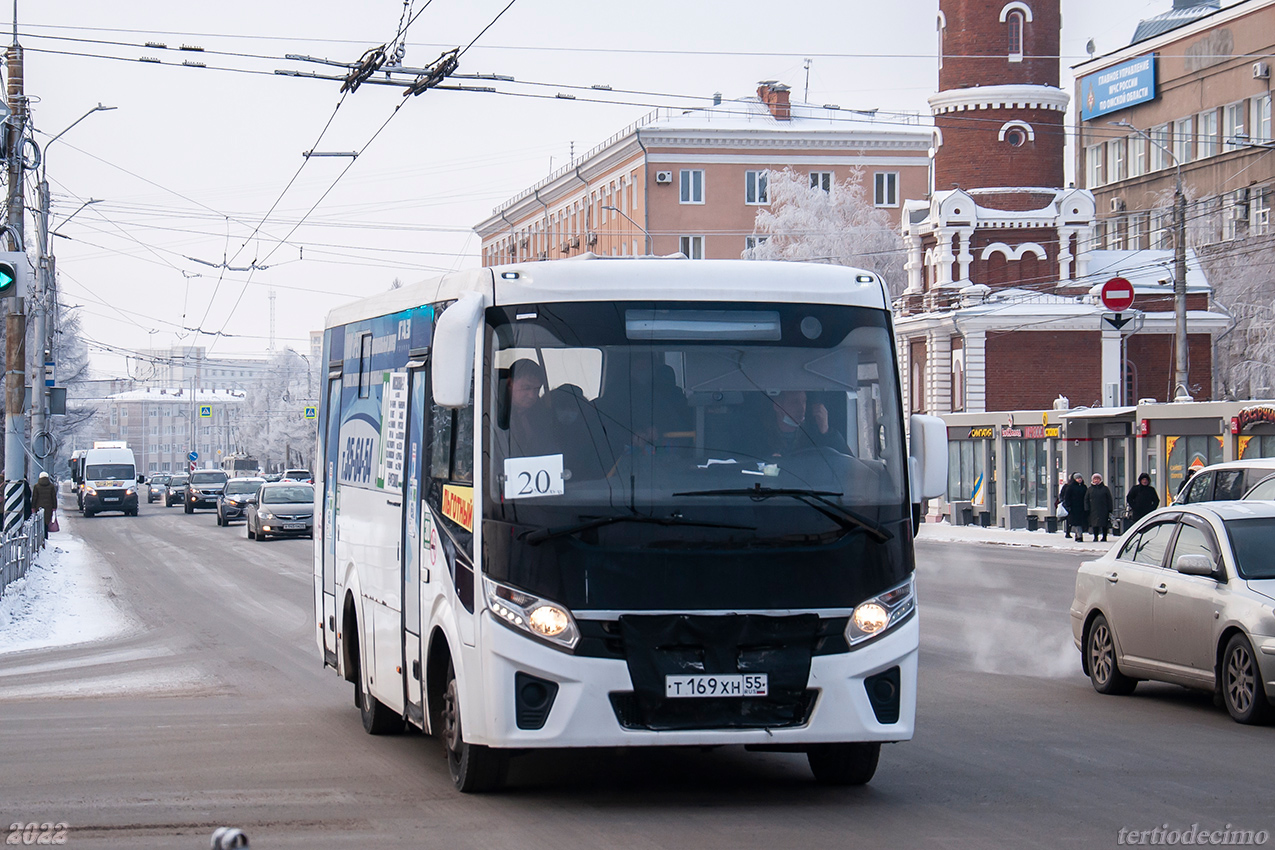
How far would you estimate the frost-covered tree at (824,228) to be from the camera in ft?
228

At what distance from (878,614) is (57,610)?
16.1 metres

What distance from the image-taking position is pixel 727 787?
8.12m

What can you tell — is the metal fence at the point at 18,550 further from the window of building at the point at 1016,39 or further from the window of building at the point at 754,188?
the window of building at the point at 754,188

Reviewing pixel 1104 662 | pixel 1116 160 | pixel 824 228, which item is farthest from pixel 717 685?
pixel 1116 160

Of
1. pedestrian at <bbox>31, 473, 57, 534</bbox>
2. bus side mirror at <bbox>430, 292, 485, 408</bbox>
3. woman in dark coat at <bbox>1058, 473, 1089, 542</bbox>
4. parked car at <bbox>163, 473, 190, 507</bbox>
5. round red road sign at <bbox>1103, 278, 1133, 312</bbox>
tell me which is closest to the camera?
bus side mirror at <bbox>430, 292, 485, 408</bbox>

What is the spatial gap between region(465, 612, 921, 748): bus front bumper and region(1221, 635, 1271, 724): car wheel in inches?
148

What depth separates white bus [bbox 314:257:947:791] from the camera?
722cm

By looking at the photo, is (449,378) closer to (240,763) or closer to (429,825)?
(429,825)

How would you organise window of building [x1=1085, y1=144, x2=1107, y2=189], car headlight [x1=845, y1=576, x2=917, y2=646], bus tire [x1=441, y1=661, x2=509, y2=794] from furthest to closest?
window of building [x1=1085, y1=144, x2=1107, y2=189], bus tire [x1=441, y1=661, x2=509, y2=794], car headlight [x1=845, y1=576, x2=917, y2=646]

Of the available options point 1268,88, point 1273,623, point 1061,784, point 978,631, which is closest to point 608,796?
point 1061,784

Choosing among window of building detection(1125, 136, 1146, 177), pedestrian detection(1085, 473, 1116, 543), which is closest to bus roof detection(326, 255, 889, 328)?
pedestrian detection(1085, 473, 1116, 543)

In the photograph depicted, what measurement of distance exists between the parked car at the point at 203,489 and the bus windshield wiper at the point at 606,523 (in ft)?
186

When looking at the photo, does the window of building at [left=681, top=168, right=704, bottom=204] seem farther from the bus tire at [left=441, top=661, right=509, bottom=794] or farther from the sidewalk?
the bus tire at [left=441, top=661, right=509, bottom=794]

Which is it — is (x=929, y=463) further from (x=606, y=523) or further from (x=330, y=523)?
(x=330, y=523)
